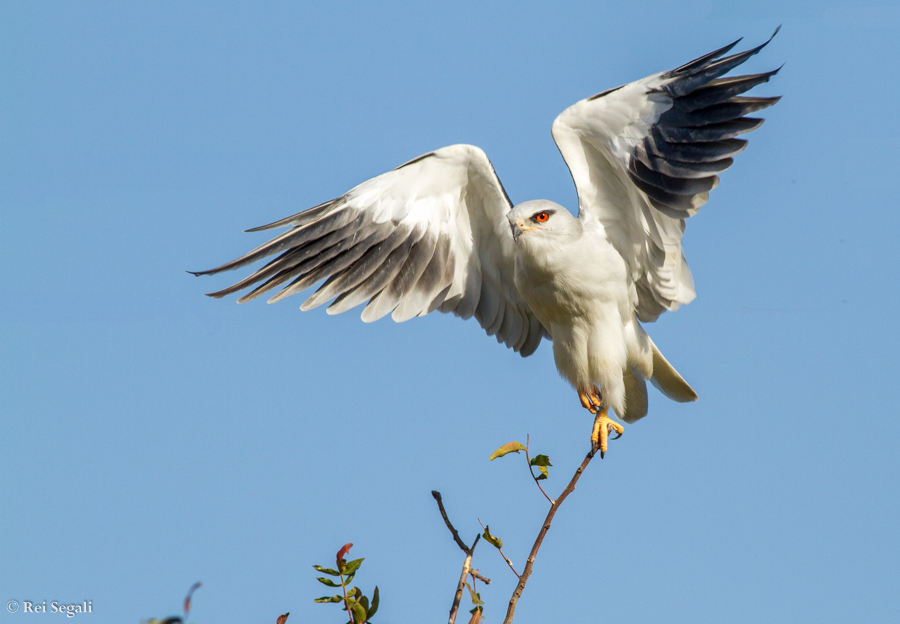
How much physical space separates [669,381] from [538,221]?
198 cm

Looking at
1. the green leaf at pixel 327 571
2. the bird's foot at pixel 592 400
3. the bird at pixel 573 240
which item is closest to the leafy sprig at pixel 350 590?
the green leaf at pixel 327 571

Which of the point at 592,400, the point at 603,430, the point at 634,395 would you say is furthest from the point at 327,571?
the point at 634,395

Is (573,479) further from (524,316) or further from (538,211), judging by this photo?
(524,316)

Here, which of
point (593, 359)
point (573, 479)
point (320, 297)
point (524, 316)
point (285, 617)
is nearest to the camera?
point (285, 617)

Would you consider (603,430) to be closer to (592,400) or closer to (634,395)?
(592,400)

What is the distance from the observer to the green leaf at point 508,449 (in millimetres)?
3811

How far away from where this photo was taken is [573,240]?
5.71 m

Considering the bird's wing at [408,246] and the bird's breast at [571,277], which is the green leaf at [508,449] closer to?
the bird's breast at [571,277]

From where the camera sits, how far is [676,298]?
6.29 meters

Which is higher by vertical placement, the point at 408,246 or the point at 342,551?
the point at 408,246

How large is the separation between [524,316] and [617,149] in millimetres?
1861

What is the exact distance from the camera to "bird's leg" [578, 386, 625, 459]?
18.9ft

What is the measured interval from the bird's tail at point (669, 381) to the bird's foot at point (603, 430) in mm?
927

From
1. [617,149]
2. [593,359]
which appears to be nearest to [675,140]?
[617,149]
